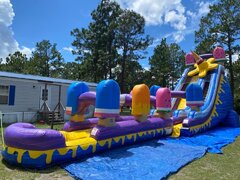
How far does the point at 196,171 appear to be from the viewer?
20.3 feet

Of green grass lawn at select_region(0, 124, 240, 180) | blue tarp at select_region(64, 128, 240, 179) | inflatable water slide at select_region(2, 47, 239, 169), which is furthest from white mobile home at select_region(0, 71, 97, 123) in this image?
green grass lawn at select_region(0, 124, 240, 180)

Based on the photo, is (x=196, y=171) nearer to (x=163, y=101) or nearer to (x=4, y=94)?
(x=163, y=101)

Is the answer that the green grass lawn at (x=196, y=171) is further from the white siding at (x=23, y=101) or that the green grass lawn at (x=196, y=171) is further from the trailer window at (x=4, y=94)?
the trailer window at (x=4, y=94)

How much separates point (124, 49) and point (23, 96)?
1521 centimetres

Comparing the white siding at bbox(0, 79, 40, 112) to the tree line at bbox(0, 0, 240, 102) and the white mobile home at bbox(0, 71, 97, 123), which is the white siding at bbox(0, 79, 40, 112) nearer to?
the white mobile home at bbox(0, 71, 97, 123)

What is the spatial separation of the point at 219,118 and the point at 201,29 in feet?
39.5

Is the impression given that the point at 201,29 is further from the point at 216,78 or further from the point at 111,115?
the point at 111,115

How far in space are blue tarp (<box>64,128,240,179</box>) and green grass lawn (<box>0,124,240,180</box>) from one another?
20 cm

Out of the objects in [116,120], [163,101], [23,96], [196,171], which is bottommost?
[196,171]

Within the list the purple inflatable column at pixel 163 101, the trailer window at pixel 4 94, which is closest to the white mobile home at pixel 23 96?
the trailer window at pixel 4 94

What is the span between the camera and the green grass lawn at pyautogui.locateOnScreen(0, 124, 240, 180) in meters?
5.44

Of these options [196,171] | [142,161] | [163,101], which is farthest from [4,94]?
[196,171]

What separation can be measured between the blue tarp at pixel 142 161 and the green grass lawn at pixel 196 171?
0.20m

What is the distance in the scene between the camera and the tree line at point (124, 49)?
2211 cm
